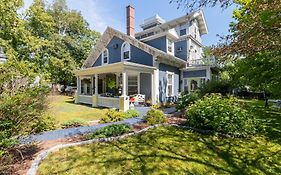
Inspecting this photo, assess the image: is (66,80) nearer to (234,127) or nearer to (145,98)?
(145,98)

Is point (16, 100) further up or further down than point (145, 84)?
further down

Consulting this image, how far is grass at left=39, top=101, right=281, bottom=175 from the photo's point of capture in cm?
446

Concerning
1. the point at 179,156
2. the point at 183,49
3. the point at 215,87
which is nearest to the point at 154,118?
the point at 179,156

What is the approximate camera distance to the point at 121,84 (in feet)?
56.6

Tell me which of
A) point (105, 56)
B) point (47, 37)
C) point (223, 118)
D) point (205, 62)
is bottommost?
point (223, 118)

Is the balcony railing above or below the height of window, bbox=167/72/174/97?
above

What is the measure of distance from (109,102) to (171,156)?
9.95 metres

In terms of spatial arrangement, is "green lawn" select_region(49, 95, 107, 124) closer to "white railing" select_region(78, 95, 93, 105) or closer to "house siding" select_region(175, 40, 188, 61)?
"white railing" select_region(78, 95, 93, 105)

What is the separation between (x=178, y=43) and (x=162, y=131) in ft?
55.6

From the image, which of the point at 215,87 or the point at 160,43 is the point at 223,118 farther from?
the point at 160,43

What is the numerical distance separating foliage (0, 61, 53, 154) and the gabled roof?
1056 cm

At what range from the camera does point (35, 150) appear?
554 cm

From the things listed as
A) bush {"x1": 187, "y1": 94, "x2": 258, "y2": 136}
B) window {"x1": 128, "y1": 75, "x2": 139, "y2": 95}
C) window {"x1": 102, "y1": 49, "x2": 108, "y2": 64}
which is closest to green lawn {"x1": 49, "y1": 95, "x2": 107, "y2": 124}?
window {"x1": 128, "y1": 75, "x2": 139, "y2": 95}

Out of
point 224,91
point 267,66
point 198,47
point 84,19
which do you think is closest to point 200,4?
point 267,66
